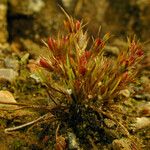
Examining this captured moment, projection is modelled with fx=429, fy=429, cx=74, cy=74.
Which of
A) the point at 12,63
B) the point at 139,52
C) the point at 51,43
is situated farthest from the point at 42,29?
the point at 139,52

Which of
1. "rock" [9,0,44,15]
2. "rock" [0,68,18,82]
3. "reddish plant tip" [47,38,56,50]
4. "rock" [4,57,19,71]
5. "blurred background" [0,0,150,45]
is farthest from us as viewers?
"rock" [9,0,44,15]

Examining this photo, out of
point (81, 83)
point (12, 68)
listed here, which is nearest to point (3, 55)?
point (12, 68)

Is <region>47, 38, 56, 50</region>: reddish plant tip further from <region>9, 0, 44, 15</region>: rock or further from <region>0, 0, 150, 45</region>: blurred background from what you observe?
<region>9, 0, 44, 15</region>: rock

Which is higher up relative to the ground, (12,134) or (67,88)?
(67,88)

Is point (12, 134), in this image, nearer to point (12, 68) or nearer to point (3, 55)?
point (12, 68)

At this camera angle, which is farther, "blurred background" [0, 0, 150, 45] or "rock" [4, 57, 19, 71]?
"blurred background" [0, 0, 150, 45]

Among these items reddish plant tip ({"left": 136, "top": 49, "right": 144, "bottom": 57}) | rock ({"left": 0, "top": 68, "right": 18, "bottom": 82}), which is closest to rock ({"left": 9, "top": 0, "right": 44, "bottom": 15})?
rock ({"left": 0, "top": 68, "right": 18, "bottom": 82})

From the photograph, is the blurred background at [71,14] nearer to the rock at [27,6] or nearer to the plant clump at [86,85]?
the rock at [27,6]
